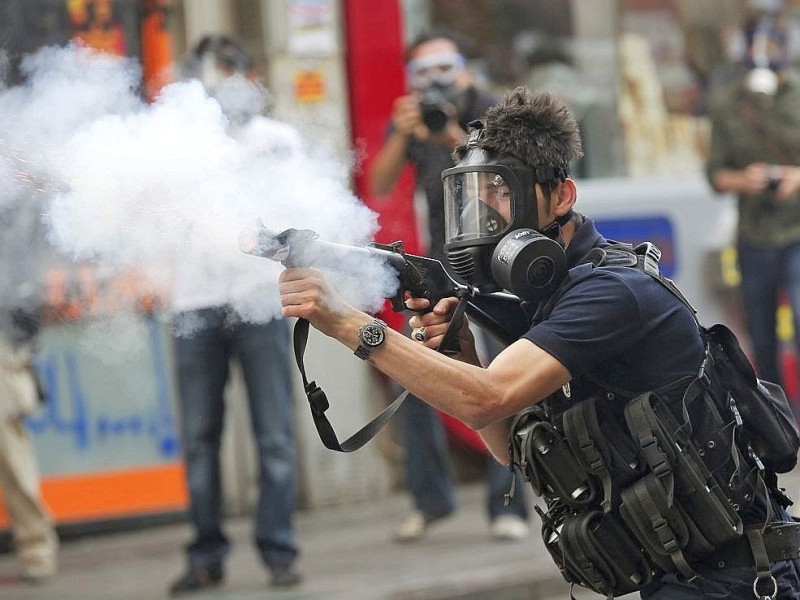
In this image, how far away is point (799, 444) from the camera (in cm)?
359

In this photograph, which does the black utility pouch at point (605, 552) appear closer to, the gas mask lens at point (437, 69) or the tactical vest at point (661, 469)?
the tactical vest at point (661, 469)

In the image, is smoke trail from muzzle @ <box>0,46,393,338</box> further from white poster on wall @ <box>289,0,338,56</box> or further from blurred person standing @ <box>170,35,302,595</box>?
white poster on wall @ <box>289,0,338,56</box>

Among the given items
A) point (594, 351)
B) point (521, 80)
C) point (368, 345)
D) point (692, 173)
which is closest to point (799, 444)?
point (594, 351)

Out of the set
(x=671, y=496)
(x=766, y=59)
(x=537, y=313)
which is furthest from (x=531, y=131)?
(x=766, y=59)

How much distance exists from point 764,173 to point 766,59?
0.68 metres

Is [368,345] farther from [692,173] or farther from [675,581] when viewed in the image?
[692,173]

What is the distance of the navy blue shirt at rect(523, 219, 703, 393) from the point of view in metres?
3.35

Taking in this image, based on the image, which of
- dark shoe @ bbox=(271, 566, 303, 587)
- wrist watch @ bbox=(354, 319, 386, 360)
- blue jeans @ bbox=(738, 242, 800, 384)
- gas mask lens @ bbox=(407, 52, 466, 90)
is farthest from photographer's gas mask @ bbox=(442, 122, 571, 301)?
blue jeans @ bbox=(738, 242, 800, 384)

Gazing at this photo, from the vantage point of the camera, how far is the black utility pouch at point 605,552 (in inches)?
135

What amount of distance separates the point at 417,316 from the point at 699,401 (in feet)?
2.33

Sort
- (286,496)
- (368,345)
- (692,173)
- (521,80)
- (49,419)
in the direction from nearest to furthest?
(368,345) < (286,496) < (49,419) < (521,80) < (692,173)

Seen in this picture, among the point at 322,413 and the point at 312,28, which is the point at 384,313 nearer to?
the point at 312,28

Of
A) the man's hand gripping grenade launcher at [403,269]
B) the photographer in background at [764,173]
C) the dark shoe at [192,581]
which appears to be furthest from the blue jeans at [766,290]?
the man's hand gripping grenade launcher at [403,269]

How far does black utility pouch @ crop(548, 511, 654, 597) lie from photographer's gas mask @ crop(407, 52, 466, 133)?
3619 millimetres
